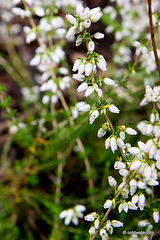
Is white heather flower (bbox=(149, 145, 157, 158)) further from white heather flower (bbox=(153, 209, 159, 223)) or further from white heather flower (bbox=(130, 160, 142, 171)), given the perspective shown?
white heather flower (bbox=(153, 209, 159, 223))

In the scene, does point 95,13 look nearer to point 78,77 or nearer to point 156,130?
point 78,77

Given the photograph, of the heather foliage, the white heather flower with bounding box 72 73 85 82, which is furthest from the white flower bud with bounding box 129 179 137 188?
the white heather flower with bounding box 72 73 85 82

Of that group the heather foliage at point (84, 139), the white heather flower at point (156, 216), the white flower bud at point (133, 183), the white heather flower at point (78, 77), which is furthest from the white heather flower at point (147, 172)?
the white heather flower at point (78, 77)

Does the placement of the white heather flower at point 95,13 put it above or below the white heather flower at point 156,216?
above

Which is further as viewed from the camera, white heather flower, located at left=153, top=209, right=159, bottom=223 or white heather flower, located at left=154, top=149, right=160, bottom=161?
white heather flower, located at left=153, top=209, right=159, bottom=223

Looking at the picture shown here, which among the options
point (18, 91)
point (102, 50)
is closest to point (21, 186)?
point (18, 91)

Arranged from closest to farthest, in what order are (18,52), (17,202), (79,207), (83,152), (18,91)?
(79,207)
(83,152)
(17,202)
(18,91)
(18,52)

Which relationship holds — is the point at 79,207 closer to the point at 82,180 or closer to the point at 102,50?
the point at 82,180

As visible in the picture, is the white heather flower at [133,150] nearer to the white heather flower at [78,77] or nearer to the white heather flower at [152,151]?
the white heather flower at [152,151]
